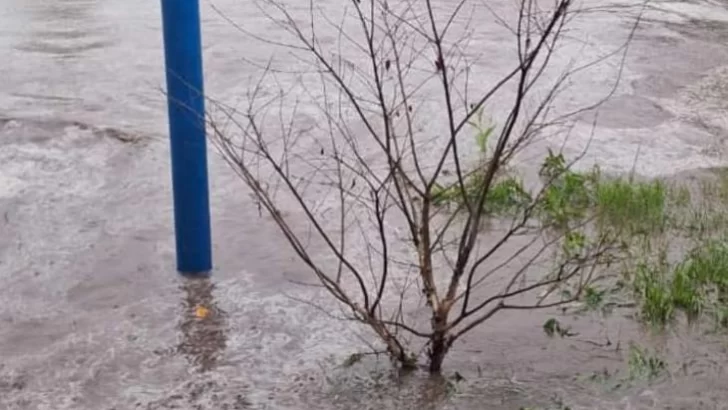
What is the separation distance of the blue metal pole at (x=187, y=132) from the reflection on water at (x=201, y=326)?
0.16 meters

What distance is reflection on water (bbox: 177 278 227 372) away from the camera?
4484 millimetres

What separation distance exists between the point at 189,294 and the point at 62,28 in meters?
6.68

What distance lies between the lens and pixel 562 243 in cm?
555

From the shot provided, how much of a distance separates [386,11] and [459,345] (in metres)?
A: 1.30

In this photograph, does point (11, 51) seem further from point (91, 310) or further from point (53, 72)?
point (91, 310)

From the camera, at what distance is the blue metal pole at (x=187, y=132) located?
192 inches

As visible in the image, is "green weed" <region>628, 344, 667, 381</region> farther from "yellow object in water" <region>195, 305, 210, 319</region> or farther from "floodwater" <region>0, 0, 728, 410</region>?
"yellow object in water" <region>195, 305, 210, 319</region>

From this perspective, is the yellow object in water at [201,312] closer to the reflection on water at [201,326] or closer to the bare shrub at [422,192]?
the reflection on water at [201,326]

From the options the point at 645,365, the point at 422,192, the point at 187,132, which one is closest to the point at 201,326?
the point at 187,132

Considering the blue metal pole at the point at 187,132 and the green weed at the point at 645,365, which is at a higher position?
Result: the blue metal pole at the point at 187,132

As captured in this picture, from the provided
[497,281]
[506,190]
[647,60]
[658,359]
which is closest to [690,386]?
[658,359]

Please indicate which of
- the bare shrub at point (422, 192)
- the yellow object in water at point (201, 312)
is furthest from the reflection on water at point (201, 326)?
the bare shrub at point (422, 192)

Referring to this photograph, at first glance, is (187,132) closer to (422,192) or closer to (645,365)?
(422,192)

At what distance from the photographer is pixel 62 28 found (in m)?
11.1
